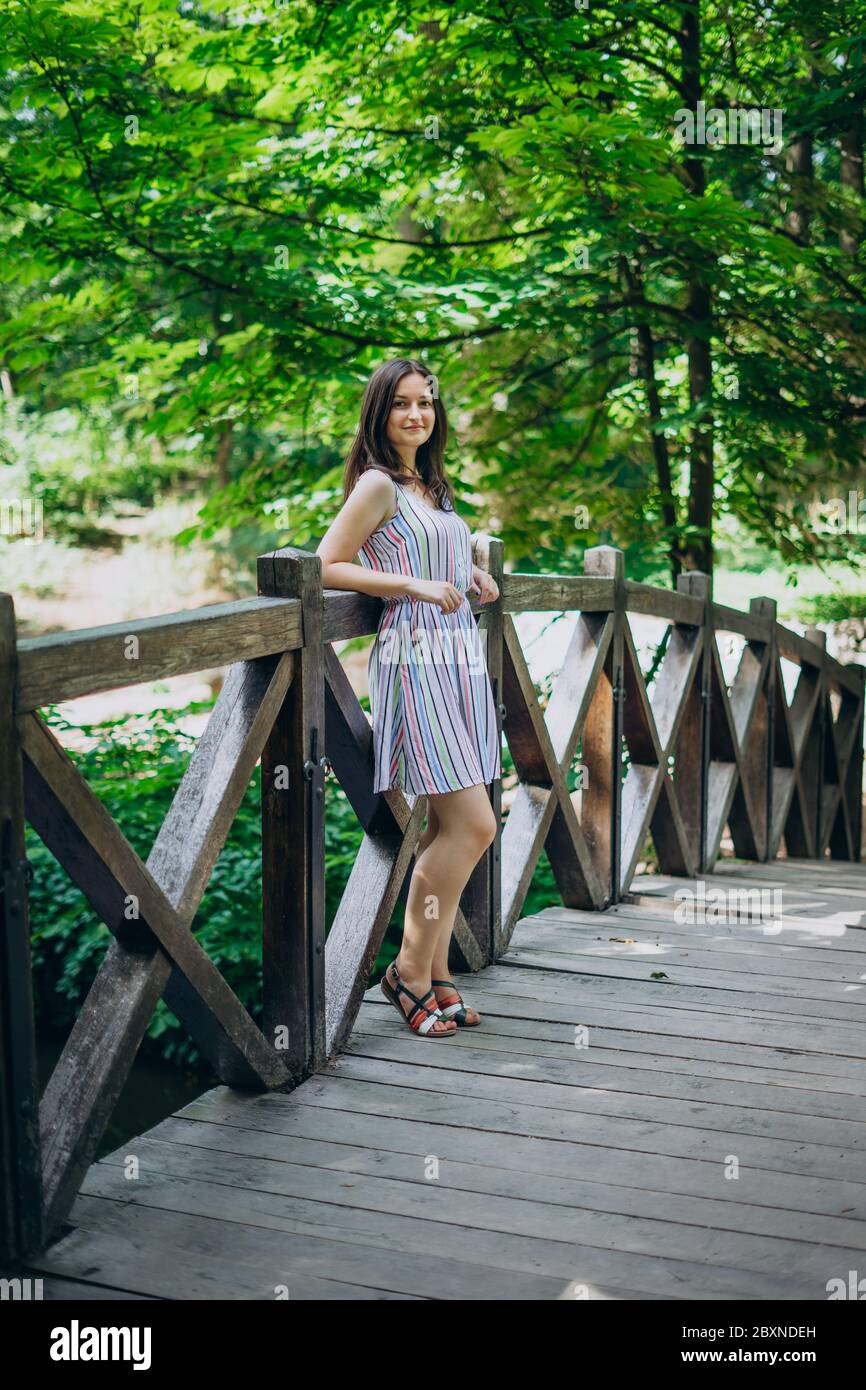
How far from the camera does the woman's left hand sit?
3580 mm

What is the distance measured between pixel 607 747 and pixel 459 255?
161 inches

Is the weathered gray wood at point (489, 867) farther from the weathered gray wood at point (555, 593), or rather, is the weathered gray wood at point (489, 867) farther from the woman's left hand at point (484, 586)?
the woman's left hand at point (484, 586)

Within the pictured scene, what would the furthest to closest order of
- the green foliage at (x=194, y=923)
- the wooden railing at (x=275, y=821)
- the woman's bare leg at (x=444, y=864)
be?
the green foliage at (x=194, y=923)
the woman's bare leg at (x=444, y=864)
the wooden railing at (x=275, y=821)

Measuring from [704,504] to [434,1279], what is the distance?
5.88 metres

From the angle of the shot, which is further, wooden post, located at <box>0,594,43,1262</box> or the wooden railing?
the wooden railing

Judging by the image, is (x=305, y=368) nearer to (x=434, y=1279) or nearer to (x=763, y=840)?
(x=763, y=840)

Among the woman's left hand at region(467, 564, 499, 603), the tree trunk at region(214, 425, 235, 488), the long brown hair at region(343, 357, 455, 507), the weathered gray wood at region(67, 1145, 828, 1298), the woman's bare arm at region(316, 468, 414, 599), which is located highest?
the tree trunk at region(214, 425, 235, 488)

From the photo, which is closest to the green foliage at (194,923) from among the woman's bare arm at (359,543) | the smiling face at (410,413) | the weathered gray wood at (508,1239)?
the woman's bare arm at (359,543)

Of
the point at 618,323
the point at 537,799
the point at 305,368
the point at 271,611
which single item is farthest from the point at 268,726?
the point at 618,323

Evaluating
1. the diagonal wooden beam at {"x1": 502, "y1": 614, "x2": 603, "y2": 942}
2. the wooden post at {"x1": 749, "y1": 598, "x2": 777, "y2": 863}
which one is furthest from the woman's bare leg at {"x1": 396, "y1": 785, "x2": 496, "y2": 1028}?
the wooden post at {"x1": 749, "y1": 598, "x2": 777, "y2": 863}

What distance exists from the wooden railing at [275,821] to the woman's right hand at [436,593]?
18 centimetres

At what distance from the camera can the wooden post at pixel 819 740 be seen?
25.9 ft

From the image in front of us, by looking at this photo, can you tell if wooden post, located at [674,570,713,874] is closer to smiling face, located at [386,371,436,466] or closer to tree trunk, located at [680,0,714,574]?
tree trunk, located at [680,0,714,574]

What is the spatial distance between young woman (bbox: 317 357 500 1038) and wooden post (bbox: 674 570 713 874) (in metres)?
2.61
